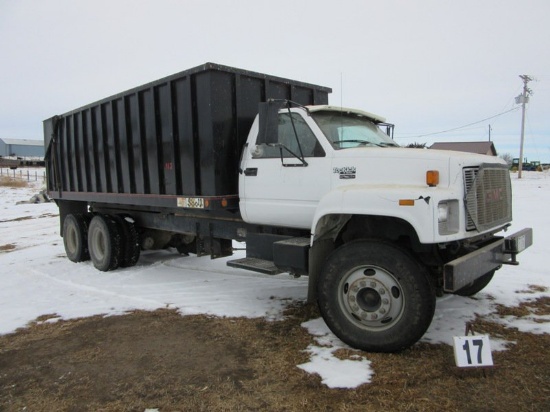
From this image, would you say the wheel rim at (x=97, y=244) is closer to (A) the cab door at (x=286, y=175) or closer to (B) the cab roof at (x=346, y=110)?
(A) the cab door at (x=286, y=175)

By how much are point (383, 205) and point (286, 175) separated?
129 centimetres

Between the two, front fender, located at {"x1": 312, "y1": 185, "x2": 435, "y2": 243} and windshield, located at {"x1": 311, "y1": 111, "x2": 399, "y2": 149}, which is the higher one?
windshield, located at {"x1": 311, "y1": 111, "x2": 399, "y2": 149}

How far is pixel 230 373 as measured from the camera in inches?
145

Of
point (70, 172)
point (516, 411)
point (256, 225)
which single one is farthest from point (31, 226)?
point (516, 411)

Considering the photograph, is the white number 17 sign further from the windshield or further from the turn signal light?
the windshield

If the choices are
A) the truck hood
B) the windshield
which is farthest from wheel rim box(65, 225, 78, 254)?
the truck hood

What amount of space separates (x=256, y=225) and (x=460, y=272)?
2.55 metres

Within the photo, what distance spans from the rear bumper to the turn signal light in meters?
0.66

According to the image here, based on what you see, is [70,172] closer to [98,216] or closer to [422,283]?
[98,216]

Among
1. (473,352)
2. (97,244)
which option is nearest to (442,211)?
(473,352)

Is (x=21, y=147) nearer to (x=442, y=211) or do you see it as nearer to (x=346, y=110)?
(x=346, y=110)

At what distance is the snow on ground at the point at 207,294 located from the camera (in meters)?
4.30

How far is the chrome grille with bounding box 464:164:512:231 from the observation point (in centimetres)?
381

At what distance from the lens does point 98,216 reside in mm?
8047
